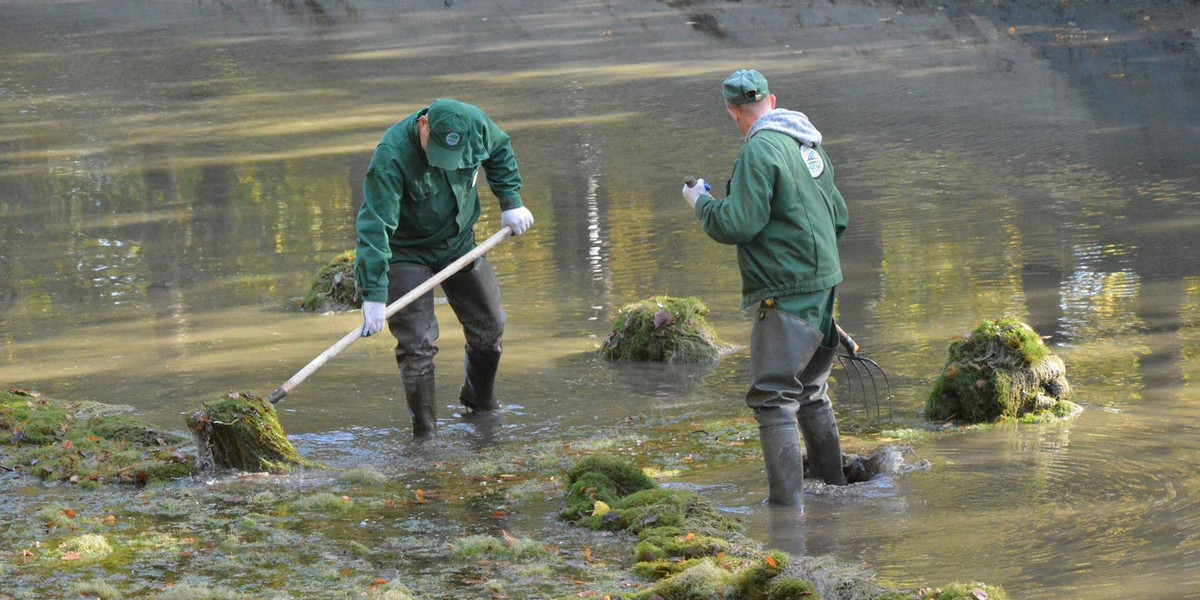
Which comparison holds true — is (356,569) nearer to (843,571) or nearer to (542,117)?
(843,571)

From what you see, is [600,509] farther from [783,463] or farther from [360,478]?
[360,478]

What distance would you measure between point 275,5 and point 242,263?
69.0 feet

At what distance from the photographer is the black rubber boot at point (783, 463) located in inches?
238

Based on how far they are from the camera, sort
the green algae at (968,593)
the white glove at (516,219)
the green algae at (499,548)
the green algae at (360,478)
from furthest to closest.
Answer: the white glove at (516,219), the green algae at (360,478), the green algae at (499,548), the green algae at (968,593)

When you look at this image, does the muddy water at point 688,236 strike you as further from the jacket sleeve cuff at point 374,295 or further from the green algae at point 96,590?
the green algae at point 96,590

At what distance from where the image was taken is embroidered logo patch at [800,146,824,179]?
602 cm

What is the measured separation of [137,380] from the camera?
8875 mm

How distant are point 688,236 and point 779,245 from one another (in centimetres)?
599

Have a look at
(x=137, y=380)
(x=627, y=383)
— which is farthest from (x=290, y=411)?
(x=627, y=383)

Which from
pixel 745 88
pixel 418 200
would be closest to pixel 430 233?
pixel 418 200

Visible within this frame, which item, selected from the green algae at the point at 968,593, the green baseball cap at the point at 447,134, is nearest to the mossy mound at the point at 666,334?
the green baseball cap at the point at 447,134

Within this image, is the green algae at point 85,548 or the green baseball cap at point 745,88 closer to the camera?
the green algae at point 85,548

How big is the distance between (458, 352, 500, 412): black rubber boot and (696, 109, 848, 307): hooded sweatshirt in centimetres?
211

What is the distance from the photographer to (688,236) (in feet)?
39.1
